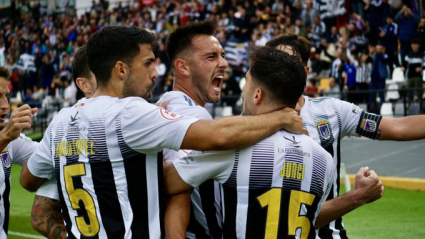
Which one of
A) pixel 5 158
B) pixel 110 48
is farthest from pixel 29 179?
pixel 110 48

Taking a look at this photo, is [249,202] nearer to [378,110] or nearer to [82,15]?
[378,110]

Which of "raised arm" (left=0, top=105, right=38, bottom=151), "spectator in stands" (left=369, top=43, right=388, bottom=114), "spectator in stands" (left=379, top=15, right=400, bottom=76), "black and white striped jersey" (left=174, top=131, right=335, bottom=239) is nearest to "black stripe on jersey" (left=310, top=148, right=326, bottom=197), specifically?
"black and white striped jersey" (left=174, top=131, right=335, bottom=239)

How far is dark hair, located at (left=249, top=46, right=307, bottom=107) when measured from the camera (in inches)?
133

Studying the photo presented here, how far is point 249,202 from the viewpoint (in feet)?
11.0

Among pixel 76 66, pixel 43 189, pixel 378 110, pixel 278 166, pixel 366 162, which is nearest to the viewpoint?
pixel 278 166

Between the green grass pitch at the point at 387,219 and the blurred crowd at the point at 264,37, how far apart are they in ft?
16.9

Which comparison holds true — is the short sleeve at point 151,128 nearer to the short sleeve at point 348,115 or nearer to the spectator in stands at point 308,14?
the short sleeve at point 348,115

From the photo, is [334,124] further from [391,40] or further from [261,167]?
[391,40]

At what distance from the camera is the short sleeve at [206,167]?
11.1 ft

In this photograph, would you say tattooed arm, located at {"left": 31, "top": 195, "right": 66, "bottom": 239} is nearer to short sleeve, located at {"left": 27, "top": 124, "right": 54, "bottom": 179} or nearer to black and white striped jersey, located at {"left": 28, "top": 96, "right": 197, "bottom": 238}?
short sleeve, located at {"left": 27, "top": 124, "right": 54, "bottom": 179}

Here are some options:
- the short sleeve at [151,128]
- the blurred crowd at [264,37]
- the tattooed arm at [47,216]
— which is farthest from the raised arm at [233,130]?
the blurred crowd at [264,37]

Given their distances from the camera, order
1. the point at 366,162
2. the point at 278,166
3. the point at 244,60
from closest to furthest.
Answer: the point at 278,166 → the point at 366,162 → the point at 244,60

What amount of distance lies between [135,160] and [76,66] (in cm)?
177

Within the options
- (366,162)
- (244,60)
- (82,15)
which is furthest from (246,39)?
(82,15)
